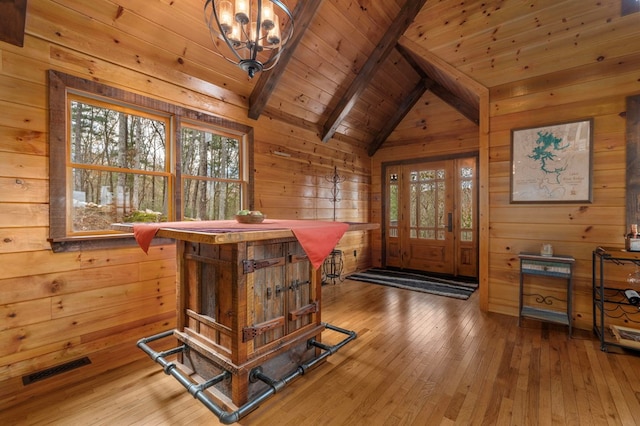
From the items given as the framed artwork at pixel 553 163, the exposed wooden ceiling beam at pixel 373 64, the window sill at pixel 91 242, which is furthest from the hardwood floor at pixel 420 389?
the exposed wooden ceiling beam at pixel 373 64

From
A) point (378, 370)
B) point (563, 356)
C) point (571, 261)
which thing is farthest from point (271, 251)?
point (571, 261)

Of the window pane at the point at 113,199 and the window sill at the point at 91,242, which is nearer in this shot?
the window sill at the point at 91,242

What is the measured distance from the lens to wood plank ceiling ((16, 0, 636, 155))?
236 centimetres

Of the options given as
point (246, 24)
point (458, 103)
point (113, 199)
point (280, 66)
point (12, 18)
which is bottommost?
point (113, 199)

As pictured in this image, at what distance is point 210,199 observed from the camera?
3238mm

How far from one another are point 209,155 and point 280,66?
126cm

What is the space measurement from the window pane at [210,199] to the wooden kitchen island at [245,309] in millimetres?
1032

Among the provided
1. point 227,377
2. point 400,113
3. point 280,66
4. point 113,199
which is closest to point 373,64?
point 280,66

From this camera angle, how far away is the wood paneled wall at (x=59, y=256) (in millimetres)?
1944

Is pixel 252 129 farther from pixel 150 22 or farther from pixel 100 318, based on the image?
pixel 100 318

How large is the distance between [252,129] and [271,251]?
2.18 metres

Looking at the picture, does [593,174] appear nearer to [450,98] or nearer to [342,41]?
[450,98]

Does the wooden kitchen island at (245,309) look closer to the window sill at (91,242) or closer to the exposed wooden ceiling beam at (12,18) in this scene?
the window sill at (91,242)

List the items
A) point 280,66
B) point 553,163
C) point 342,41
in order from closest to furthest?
point 553,163 → point 280,66 → point 342,41
